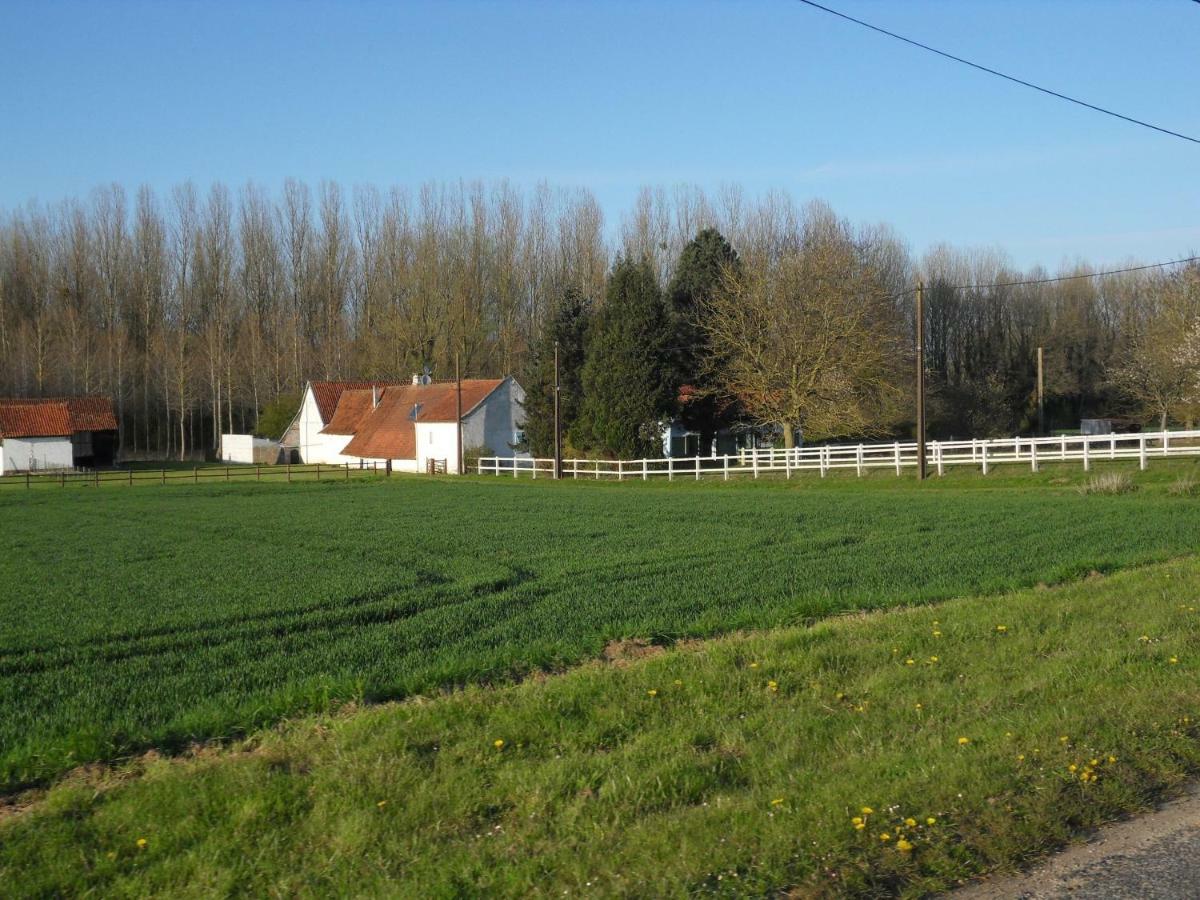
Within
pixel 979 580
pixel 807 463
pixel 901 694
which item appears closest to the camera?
pixel 901 694

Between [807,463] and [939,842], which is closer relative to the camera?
[939,842]

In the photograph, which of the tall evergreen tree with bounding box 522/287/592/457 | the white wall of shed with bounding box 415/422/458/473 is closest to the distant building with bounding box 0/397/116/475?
the white wall of shed with bounding box 415/422/458/473

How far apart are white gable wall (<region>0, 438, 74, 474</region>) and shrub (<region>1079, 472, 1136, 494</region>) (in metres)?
62.1

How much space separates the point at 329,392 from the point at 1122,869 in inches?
3293

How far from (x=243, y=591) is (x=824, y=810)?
39.0 ft

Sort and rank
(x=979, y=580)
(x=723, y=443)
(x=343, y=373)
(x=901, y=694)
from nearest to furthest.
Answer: (x=901, y=694) < (x=979, y=580) < (x=723, y=443) < (x=343, y=373)

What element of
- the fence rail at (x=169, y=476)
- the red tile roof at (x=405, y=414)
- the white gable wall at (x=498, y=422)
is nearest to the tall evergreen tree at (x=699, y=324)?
the white gable wall at (x=498, y=422)

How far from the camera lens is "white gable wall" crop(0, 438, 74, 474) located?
230ft

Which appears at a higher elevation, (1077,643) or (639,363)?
(639,363)

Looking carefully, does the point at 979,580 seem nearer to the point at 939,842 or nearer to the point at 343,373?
the point at 939,842

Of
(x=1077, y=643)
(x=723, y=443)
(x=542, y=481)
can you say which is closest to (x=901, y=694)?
(x=1077, y=643)

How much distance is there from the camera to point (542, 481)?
5456 cm

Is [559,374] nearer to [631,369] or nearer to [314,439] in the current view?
[631,369]

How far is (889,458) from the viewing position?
1781 inches
